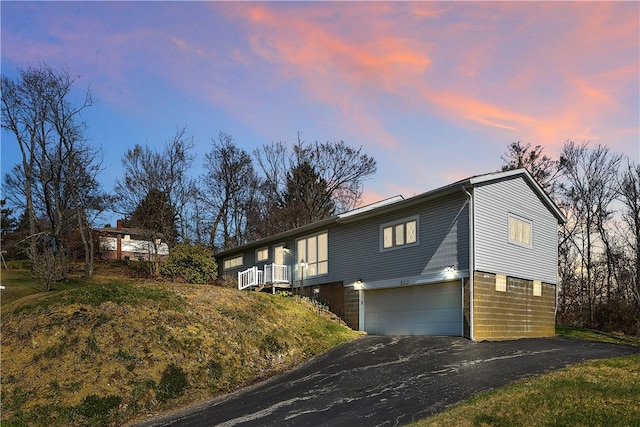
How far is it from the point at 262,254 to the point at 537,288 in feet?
45.9

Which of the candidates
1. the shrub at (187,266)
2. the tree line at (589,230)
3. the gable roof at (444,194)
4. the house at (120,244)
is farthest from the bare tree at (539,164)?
the house at (120,244)

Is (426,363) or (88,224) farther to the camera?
(88,224)

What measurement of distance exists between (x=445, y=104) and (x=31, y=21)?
13883 millimetres

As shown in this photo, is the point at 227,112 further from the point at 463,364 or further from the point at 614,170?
the point at 614,170

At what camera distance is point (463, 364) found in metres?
12.9

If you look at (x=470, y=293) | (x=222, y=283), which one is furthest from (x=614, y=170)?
(x=222, y=283)

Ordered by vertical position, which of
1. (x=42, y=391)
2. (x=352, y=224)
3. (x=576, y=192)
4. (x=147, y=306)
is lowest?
(x=42, y=391)

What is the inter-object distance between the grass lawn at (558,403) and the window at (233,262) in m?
21.9

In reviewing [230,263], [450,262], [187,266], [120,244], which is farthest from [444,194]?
[120,244]

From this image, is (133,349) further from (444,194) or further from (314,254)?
(314,254)

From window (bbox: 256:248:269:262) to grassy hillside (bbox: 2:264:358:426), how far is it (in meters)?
9.28

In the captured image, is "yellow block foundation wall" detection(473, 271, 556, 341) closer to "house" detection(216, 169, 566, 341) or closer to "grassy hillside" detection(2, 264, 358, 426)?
"house" detection(216, 169, 566, 341)

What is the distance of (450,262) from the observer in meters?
17.4

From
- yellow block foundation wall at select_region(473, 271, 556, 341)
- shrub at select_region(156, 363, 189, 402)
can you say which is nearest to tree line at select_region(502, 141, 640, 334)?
yellow block foundation wall at select_region(473, 271, 556, 341)
